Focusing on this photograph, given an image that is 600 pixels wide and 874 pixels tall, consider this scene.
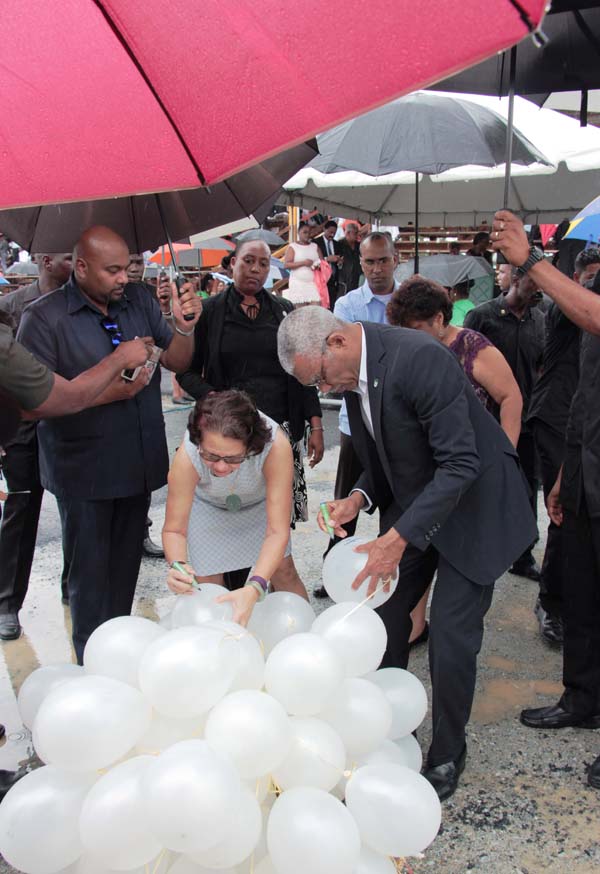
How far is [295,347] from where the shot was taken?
7.72 ft

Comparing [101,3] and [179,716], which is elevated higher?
[101,3]

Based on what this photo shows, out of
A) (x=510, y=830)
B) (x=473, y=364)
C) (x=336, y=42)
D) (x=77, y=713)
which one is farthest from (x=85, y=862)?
(x=473, y=364)

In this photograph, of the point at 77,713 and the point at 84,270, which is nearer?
the point at 77,713

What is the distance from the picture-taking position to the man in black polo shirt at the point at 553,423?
12.2 ft

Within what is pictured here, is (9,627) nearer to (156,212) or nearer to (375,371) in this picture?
(156,212)

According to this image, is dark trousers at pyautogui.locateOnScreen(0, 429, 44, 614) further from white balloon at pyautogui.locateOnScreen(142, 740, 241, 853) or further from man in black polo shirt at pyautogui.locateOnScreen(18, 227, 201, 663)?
white balloon at pyautogui.locateOnScreen(142, 740, 241, 853)

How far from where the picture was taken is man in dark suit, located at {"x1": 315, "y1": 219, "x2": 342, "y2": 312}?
1021cm

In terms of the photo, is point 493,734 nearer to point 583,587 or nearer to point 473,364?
point 583,587

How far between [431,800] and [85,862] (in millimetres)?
888

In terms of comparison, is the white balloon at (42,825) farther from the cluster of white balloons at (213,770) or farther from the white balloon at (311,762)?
the white balloon at (311,762)

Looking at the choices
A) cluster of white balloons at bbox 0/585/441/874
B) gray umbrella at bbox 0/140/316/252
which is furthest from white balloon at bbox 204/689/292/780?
gray umbrella at bbox 0/140/316/252

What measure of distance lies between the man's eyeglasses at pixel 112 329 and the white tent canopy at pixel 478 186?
Answer: 2.86 meters

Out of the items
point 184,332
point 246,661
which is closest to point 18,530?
point 184,332

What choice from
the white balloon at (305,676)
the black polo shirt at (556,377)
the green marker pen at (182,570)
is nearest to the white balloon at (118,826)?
the white balloon at (305,676)
